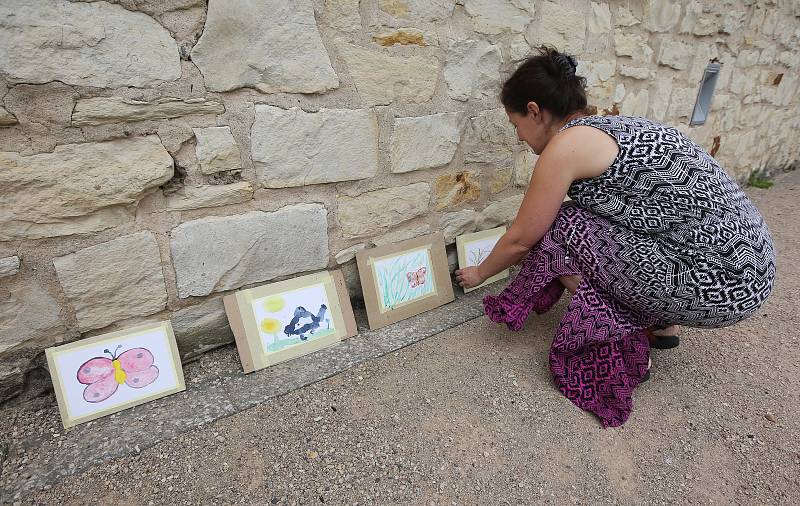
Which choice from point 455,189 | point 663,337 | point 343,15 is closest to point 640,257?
point 663,337

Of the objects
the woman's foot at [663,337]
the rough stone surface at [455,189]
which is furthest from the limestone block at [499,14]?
the woman's foot at [663,337]

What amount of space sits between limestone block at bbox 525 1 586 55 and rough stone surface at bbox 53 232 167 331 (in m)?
1.78

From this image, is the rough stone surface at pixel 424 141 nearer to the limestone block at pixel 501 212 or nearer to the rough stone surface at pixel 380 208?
the rough stone surface at pixel 380 208

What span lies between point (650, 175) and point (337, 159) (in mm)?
1002

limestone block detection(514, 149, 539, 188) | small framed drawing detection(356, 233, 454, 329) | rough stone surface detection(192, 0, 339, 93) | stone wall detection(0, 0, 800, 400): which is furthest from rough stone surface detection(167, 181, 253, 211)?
limestone block detection(514, 149, 539, 188)

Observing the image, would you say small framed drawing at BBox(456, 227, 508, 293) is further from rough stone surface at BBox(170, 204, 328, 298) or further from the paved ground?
rough stone surface at BBox(170, 204, 328, 298)

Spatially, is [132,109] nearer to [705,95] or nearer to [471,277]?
[471,277]

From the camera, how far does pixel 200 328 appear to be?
151cm

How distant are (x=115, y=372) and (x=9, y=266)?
1.35 ft

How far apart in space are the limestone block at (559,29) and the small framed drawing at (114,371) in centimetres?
193

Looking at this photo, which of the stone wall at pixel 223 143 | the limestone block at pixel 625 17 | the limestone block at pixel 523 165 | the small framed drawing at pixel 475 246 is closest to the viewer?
the stone wall at pixel 223 143

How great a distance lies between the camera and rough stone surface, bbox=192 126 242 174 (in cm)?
131

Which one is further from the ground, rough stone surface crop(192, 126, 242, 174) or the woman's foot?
rough stone surface crop(192, 126, 242, 174)

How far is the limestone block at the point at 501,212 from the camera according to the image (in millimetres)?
2158
